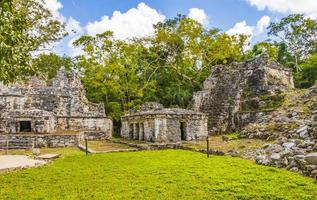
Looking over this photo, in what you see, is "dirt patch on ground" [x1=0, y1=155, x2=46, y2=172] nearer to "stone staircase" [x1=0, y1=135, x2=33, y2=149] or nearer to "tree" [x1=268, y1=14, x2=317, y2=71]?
"stone staircase" [x1=0, y1=135, x2=33, y2=149]

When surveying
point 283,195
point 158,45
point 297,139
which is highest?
point 158,45

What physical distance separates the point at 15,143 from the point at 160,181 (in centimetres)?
1243

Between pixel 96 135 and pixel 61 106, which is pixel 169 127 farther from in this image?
pixel 61 106

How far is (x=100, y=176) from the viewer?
8789mm

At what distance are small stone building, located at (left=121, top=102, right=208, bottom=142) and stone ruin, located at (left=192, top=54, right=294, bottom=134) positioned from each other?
3.32 metres

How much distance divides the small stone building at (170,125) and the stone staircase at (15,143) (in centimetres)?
613

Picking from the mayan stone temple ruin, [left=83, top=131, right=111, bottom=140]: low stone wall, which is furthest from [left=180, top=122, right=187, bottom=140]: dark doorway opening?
the mayan stone temple ruin

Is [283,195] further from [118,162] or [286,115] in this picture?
[286,115]

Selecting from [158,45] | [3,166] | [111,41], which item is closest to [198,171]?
[3,166]

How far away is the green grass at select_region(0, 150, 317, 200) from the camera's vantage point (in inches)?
264

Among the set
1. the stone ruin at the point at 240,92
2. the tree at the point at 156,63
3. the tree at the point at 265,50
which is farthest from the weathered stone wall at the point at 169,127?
the tree at the point at 265,50

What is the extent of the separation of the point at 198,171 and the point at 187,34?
2437 cm

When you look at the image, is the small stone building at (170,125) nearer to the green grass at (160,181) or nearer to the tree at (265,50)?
the green grass at (160,181)

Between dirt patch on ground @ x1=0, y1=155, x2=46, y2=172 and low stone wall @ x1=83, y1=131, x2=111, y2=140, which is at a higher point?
low stone wall @ x1=83, y1=131, x2=111, y2=140
